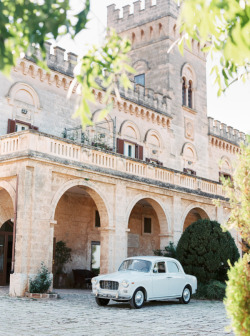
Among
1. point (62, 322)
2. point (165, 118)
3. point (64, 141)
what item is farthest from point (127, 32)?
point (62, 322)

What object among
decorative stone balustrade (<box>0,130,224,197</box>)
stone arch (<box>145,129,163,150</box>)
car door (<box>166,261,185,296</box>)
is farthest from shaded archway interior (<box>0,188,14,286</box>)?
stone arch (<box>145,129,163,150</box>)

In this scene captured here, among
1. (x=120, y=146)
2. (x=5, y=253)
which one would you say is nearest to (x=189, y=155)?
(x=120, y=146)

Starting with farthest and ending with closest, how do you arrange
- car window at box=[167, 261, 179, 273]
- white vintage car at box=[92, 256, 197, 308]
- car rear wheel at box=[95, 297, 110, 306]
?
1. car window at box=[167, 261, 179, 273]
2. car rear wheel at box=[95, 297, 110, 306]
3. white vintage car at box=[92, 256, 197, 308]

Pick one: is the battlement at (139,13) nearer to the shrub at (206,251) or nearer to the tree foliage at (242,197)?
the shrub at (206,251)

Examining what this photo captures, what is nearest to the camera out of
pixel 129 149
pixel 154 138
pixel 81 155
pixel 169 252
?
pixel 81 155

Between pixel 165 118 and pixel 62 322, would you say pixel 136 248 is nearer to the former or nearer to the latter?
pixel 165 118

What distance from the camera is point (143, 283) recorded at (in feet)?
43.3

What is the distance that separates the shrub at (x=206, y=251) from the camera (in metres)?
17.4

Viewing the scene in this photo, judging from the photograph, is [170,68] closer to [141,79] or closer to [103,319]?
[141,79]

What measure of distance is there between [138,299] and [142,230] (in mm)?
11621

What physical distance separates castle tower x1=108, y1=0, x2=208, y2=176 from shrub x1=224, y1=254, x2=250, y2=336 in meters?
21.4

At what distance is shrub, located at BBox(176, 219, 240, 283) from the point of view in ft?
57.2

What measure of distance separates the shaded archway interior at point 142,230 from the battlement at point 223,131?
28.6ft

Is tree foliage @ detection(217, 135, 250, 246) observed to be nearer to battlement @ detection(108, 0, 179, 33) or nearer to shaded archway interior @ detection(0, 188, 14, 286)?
shaded archway interior @ detection(0, 188, 14, 286)
